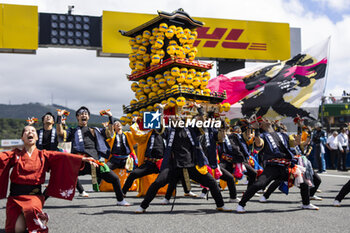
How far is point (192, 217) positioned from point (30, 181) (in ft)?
8.70

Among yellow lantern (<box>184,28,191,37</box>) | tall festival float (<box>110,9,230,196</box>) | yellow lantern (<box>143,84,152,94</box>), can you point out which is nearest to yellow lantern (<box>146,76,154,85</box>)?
tall festival float (<box>110,9,230,196</box>)

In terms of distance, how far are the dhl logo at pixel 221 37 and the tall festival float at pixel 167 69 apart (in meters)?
10.6

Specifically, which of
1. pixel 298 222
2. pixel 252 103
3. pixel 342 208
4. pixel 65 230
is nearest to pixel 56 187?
pixel 65 230

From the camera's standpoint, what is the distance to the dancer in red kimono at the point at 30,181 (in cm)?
484

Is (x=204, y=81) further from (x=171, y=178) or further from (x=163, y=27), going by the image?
(x=171, y=178)

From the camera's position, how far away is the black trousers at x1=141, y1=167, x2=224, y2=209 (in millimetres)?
6680

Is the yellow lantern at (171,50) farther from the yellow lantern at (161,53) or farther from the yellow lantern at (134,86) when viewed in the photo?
the yellow lantern at (134,86)

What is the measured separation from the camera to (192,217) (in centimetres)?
634

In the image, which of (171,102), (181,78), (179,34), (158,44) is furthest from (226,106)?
(158,44)

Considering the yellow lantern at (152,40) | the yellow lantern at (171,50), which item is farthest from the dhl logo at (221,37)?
the yellow lantern at (171,50)

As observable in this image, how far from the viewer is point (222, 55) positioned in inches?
1287

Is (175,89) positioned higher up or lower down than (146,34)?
lower down

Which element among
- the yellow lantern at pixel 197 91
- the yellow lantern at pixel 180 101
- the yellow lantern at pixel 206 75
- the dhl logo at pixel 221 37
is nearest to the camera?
the yellow lantern at pixel 180 101

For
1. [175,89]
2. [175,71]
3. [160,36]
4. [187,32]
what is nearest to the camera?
[175,89]
